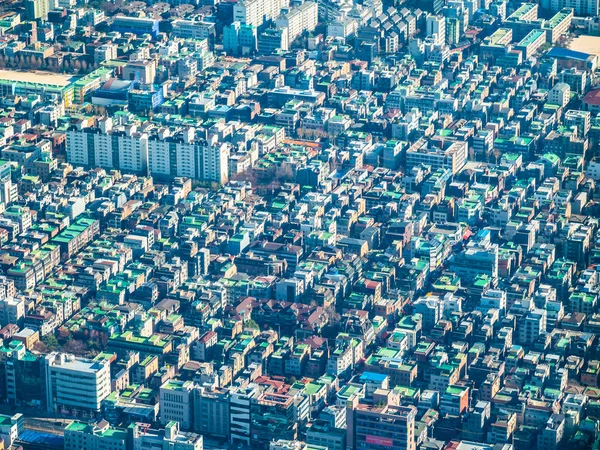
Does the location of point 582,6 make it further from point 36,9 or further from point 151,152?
point 151,152

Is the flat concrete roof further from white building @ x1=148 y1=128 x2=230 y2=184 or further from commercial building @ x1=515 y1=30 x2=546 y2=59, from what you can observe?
commercial building @ x1=515 y1=30 x2=546 y2=59

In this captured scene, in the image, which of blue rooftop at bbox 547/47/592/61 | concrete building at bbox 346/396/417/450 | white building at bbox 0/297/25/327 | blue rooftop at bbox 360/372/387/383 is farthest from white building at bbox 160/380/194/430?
blue rooftop at bbox 547/47/592/61

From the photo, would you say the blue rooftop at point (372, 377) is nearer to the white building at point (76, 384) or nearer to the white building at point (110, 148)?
the white building at point (76, 384)

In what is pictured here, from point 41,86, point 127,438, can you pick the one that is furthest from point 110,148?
point 127,438

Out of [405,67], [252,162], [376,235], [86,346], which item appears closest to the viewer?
[86,346]

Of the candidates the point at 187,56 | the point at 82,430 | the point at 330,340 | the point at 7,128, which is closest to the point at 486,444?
the point at 330,340

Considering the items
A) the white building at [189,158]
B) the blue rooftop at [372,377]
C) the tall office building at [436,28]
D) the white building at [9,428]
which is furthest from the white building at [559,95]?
the white building at [9,428]

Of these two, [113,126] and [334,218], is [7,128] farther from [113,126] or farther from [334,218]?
[334,218]
